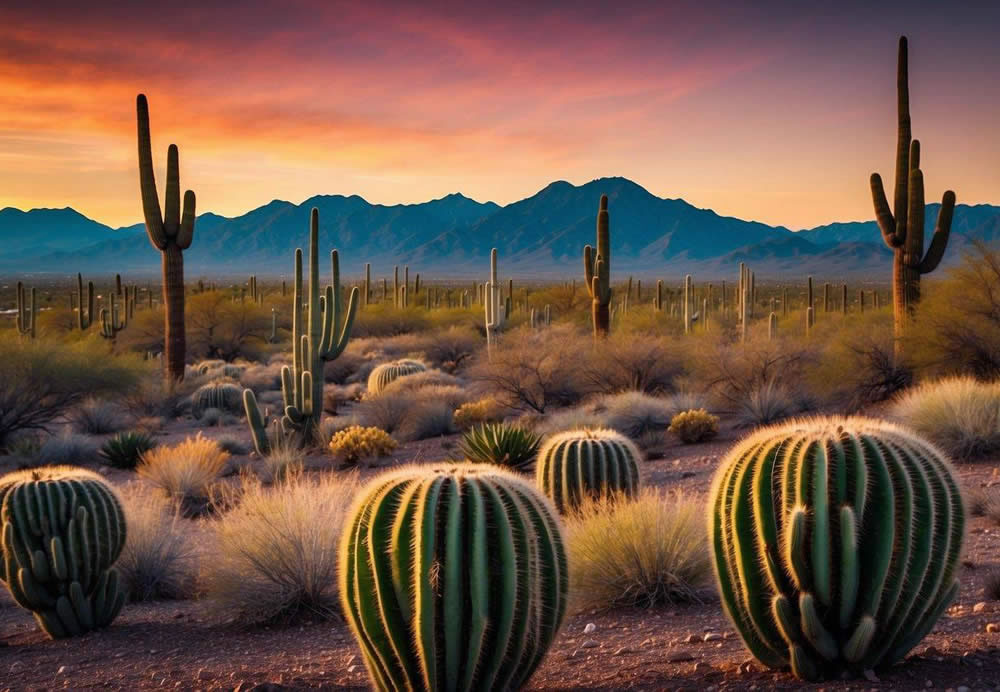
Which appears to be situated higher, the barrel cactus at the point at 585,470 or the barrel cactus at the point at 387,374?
the barrel cactus at the point at 585,470

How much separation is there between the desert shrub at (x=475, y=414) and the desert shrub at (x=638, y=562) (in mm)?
11362

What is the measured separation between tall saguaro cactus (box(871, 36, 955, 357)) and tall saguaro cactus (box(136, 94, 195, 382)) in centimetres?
1615

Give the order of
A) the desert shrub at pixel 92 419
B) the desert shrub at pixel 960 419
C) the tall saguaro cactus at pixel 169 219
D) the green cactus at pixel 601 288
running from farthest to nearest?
the green cactus at pixel 601 288, the tall saguaro cactus at pixel 169 219, the desert shrub at pixel 92 419, the desert shrub at pixel 960 419

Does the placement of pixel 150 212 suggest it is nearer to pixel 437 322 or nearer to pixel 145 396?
pixel 145 396

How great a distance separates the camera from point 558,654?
6414 millimetres

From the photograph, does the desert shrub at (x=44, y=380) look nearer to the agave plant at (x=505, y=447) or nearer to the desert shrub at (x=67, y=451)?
the desert shrub at (x=67, y=451)

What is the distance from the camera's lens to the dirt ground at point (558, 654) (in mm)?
5070

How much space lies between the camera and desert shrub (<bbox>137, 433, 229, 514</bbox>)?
47.6ft

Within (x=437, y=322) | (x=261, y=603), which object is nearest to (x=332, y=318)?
(x=261, y=603)

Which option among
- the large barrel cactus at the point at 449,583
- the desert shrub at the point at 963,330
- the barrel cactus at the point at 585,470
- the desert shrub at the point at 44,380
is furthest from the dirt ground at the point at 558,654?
the desert shrub at the point at 44,380

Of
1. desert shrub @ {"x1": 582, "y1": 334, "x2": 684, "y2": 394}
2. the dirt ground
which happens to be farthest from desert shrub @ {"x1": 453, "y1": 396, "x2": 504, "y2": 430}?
the dirt ground

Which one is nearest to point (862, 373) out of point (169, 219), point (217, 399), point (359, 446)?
point (359, 446)

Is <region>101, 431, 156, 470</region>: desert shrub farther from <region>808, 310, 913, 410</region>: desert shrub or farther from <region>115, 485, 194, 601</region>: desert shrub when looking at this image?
<region>808, 310, 913, 410</region>: desert shrub

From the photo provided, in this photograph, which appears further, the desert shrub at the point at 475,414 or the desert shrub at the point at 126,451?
the desert shrub at the point at 475,414
